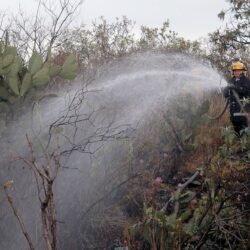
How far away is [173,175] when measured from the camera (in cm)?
661

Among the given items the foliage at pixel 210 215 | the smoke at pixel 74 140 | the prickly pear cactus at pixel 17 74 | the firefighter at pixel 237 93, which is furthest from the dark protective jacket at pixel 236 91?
the prickly pear cactus at pixel 17 74

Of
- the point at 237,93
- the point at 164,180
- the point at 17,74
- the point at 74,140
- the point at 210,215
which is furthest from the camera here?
the point at 237,93

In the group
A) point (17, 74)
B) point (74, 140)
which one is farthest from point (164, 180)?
point (17, 74)

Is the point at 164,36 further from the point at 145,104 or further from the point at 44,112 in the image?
the point at 44,112

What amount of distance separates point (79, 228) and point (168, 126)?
2.19m

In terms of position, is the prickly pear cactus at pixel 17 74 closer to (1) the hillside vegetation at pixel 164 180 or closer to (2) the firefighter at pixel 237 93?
(1) the hillside vegetation at pixel 164 180

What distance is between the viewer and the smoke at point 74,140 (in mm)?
5098

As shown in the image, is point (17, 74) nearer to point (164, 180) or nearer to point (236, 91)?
point (164, 180)

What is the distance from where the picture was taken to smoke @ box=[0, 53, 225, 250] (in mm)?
5098

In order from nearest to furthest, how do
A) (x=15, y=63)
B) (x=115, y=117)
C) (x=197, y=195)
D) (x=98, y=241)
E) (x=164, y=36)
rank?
(x=15, y=63)
(x=98, y=241)
(x=197, y=195)
(x=115, y=117)
(x=164, y=36)

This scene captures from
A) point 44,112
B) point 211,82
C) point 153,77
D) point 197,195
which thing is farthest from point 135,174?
point 211,82

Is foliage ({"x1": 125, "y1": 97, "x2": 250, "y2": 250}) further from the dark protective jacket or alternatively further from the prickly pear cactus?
the dark protective jacket

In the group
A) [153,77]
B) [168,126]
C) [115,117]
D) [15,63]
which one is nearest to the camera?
[15,63]

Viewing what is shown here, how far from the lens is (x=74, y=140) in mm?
5543
